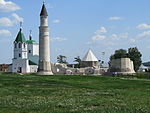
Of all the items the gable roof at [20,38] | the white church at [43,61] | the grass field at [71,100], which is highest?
the gable roof at [20,38]

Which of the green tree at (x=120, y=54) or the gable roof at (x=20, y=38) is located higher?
the gable roof at (x=20, y=38)

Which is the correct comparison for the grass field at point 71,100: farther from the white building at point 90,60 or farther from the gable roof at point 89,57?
the gable roof at point 89,57

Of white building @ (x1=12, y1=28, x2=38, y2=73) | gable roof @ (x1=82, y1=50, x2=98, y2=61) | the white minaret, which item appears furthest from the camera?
gable roof @ (x1=82, y1=50, x2=98, y2=61)

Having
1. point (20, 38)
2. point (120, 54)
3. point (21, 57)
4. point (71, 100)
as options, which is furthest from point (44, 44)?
point (71, 100)

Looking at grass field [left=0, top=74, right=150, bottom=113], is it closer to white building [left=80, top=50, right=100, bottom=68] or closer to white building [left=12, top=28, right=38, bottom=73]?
white building [left=12, top=28, right=38, bottom=73]

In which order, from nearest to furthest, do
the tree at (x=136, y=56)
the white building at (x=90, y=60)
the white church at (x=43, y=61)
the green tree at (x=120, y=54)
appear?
1. the white church at (x=43, y=61)
2. the white building at (x=90, y=60)
3. the tree at (x=136, y=56)
4. the green tree at (x=120, y=54)

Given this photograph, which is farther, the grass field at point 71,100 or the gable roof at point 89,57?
the gable roof at point 89,57

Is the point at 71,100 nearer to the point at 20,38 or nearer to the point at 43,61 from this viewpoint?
the point at 43,61

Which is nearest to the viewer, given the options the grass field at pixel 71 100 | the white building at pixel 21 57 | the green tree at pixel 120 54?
the grass field at pixel 71 100

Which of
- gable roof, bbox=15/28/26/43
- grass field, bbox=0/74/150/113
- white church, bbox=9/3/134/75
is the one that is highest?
gable roof, bbox=15/28/26/43

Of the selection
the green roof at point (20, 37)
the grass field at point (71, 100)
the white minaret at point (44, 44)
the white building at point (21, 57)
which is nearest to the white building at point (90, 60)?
the white building at point (21, 57)

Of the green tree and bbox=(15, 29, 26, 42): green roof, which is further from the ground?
bbox=(15, 29, 26, 42): green roof

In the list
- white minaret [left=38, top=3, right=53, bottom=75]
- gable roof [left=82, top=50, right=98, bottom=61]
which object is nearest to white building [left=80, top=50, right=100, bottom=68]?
gable roof [left=82, top=50, right=98, bottom=61]

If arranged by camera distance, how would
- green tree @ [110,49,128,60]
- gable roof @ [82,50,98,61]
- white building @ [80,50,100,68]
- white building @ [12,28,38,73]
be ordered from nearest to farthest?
1. white building @ [12,28,38,73]
2. white building @ [80,50,100,68]
3. gable roof @ [82,50,98,61]
4. green tree @ [110,49,128,60]
